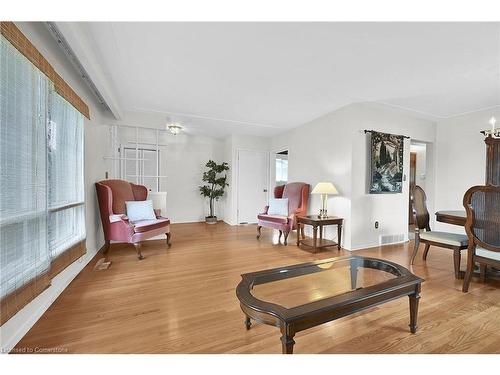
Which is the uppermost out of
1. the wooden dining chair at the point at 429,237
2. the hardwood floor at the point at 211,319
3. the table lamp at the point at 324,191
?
the table lamp at the point at 324,191

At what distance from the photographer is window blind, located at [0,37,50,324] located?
1288mm

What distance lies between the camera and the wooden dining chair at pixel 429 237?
2.42 m

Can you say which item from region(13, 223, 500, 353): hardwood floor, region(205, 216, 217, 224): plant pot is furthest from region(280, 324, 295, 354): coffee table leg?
region(205, 216, 217, 224): plant pot

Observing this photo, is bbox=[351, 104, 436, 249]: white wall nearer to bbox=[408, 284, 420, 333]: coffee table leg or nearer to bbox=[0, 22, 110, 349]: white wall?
bbox=[408, 284, 420, 333]: coffee table leg

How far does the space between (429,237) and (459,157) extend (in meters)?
2.38

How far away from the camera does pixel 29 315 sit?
1.55m

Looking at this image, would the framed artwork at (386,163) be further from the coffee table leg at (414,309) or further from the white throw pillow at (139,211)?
the white throw pillow at (139,211)

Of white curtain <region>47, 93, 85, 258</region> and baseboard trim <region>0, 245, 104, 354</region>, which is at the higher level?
white curtain <region>47, 93, 85, 258</region>

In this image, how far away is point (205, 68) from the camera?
249 centimetres

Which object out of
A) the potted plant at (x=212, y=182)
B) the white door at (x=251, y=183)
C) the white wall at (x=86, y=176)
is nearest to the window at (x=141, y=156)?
the white wall at (x=86, y=176)

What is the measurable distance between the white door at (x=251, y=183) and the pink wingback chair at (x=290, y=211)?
120 cm

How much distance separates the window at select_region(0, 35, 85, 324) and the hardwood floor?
0.37 m

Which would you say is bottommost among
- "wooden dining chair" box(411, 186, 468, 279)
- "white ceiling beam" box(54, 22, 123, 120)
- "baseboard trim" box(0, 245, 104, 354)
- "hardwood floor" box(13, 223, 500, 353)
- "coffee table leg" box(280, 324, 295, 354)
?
"hardwood floor" box(13, 223, 500, 353)

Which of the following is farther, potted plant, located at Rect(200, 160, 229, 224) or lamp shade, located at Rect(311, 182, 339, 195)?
potted plant, located at Rect(200, 160, 229, 224)
